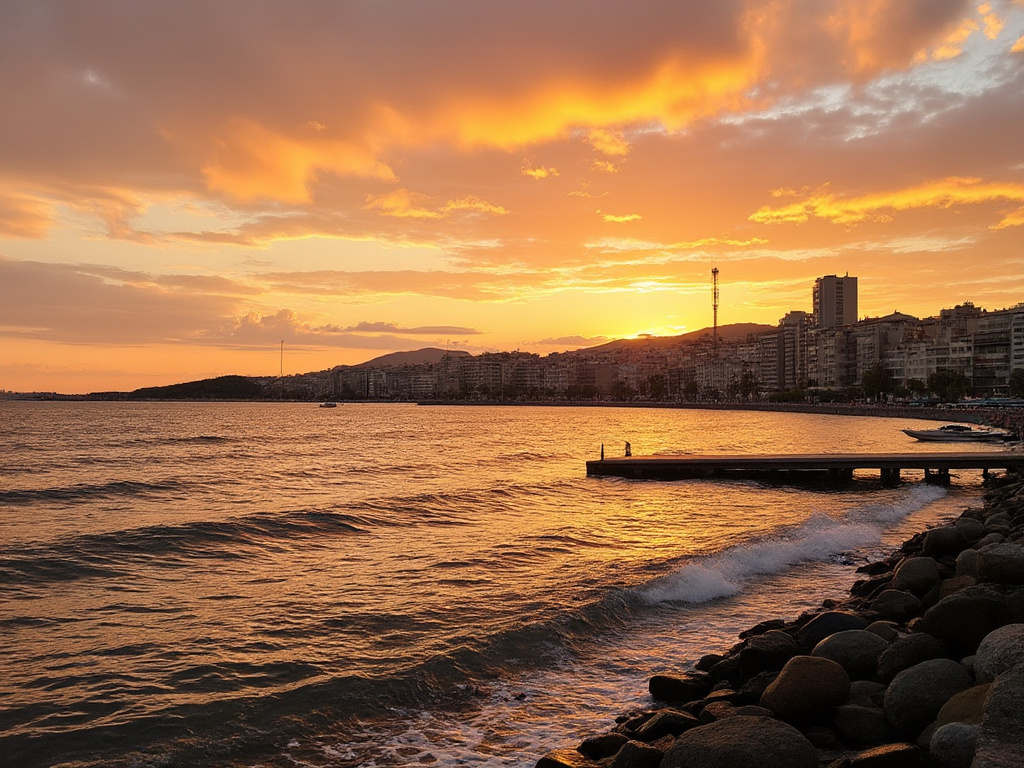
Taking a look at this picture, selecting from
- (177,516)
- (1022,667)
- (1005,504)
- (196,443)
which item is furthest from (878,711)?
(196,443)

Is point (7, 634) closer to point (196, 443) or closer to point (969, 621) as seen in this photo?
point (969, 621)

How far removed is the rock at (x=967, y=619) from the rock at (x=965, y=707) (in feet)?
8.27

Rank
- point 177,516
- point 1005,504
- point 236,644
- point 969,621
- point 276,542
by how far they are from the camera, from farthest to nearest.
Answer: point 177,516
point 1005,504
point 276,542
point 236,644
point 969,621

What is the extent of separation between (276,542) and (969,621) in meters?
17.4

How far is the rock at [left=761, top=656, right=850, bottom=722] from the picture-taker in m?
8.05

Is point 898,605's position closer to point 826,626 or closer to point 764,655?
point 826,626

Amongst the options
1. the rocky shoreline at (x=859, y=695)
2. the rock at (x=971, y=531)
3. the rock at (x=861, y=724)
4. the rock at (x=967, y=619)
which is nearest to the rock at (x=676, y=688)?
the rocky shoreline at (x=859, y=695)

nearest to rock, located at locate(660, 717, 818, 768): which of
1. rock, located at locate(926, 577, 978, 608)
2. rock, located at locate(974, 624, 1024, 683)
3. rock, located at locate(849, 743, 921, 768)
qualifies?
rock, located at locate(849, 743, 921, 768)

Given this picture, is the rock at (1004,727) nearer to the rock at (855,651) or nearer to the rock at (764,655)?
the rock at (855,651)

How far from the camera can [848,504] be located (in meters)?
31.7

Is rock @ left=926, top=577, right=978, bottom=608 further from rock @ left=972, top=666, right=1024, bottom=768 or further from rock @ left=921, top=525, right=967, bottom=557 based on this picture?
rock @ left=972, top=666, right=1024, bottom=768

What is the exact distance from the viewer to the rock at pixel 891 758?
6.07 metres

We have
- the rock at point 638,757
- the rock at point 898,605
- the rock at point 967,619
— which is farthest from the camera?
the rock at point 898,605

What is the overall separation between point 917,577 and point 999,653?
672cm
